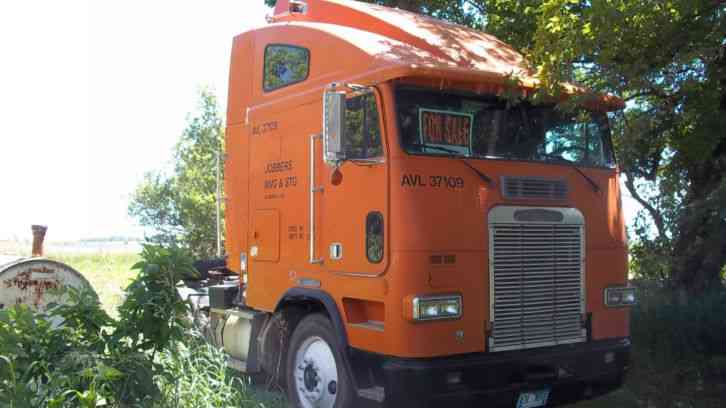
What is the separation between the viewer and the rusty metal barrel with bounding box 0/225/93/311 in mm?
6227

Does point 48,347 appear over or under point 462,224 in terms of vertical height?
under

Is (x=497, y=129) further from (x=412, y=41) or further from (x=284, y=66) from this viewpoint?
(x=284, y=66)

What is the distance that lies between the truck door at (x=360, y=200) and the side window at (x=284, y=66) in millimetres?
1127

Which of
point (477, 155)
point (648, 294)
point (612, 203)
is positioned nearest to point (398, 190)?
point (477, 155)

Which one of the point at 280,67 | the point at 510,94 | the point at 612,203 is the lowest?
the point at 612,203

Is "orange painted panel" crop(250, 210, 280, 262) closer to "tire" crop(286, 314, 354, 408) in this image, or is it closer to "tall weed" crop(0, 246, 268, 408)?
"tire" crop(286, 314, 354, 408)

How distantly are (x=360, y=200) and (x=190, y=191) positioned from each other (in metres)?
16.5

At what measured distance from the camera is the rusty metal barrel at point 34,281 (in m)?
6.23

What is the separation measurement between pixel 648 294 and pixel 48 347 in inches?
291

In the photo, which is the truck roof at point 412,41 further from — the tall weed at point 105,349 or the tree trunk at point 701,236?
the tree trunk at point 701,236

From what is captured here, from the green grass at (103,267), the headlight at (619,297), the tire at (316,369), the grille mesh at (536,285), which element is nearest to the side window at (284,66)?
the tire at (316,369)

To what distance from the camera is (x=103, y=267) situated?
2308cm

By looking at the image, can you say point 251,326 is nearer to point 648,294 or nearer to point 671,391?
point 671,391

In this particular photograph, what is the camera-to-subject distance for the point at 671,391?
25.4 feet
